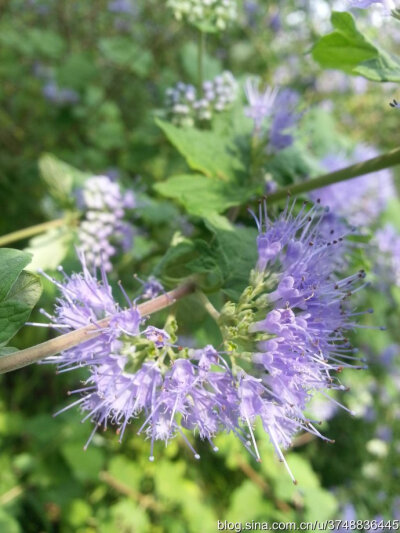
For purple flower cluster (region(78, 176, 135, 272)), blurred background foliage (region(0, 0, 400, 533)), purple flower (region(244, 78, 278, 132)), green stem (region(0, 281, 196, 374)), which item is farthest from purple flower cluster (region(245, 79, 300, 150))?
green stem (region(0, 281, 196, 374))

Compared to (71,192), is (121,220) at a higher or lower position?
lower

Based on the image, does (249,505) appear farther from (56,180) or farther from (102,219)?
(56,180)

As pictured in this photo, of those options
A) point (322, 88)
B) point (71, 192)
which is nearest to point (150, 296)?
point (71, 192)

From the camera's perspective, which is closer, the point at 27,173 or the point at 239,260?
the point at 239,260

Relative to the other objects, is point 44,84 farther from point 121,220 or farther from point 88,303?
point 88,303

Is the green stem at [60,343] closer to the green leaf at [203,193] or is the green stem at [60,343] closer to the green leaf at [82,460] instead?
the green leaf at [203,193]

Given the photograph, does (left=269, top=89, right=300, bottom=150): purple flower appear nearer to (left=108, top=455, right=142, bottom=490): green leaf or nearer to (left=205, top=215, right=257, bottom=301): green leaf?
(left=205, top=215, right=257, bottom=301): green leaf

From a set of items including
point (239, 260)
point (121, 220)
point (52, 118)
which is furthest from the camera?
point (52, 118)

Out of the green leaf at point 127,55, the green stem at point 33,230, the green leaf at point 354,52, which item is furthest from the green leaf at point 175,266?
the green leaf at point 127,55
